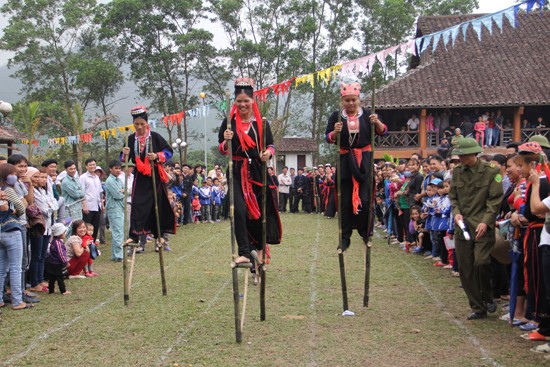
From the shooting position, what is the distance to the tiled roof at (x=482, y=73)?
91.2 ft

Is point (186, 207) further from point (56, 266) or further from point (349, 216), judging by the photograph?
point (349, 216)

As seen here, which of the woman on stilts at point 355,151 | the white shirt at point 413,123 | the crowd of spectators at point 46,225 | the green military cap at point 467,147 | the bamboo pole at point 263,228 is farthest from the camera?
the white shirt at point 413,123

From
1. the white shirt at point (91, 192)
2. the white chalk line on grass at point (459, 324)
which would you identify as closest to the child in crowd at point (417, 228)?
the white chalk line on grass at point (459, 324)

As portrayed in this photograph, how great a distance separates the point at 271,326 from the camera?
22.5 feet

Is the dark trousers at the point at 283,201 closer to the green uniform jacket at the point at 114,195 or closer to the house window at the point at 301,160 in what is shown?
the green uniform jacket at the point at 114,195

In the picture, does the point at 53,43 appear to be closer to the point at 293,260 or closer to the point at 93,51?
the point at 93,51

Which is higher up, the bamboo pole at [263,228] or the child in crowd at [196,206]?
the bamboo pole at [263,228]

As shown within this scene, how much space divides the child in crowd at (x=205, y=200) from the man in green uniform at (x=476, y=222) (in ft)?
50.8

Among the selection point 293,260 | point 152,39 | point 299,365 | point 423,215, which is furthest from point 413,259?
point 152,39

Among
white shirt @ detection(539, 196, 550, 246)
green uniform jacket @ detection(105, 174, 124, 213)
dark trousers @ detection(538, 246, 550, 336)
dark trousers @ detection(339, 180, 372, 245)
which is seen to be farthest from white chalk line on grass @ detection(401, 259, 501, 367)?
green uniform jacket @ detection(105, 174, 124, 213)

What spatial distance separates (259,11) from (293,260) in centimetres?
3763

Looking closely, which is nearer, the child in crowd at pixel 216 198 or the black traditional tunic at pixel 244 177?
the black traditional tunic at pixel 244 177

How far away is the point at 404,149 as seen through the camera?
93.2 ft

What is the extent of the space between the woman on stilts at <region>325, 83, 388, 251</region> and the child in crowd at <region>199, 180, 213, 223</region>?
48.3ft
